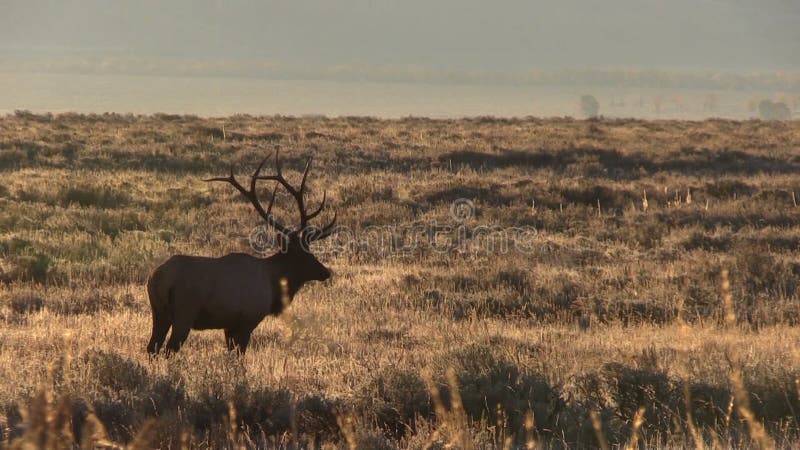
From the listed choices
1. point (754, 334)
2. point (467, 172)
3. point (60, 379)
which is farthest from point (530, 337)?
point (467, 172)

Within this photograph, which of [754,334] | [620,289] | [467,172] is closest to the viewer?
[754,334]

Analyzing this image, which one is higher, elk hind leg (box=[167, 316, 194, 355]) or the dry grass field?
elk hind leg (box=[167, 316, 194, 355])

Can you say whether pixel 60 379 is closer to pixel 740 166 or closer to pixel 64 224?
pixel 64 224

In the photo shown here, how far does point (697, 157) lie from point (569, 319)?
2244 centimetres

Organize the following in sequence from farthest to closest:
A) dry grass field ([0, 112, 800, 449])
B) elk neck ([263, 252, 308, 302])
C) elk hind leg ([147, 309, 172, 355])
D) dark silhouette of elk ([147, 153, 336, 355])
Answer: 1. elk neck ([263, 252, 308, 302])
2. elk hind leg ([147, 309, 172, 355])
3. dark silhouette of elk ([147, 153, 336, 355])
4. dry grass field ([0, 112, 800, 449])

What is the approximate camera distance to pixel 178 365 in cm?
801

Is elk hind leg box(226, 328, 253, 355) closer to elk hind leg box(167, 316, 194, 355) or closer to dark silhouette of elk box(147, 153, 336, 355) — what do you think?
dark silhouette of elk box(147, 153, 336, 355)

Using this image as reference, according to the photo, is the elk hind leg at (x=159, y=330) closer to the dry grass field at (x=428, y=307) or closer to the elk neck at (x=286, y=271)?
the dry grass field at (x=428, y=307)

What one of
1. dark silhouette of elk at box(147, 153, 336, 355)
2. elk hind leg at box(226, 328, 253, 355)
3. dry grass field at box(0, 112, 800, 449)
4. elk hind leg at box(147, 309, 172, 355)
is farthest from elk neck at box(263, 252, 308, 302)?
elk hind leg at box(147, 309, 172, 355)

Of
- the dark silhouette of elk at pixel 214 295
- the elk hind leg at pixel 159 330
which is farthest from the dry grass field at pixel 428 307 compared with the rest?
the dark silhouette of elk at pixel 214 295

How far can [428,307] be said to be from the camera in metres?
12.5

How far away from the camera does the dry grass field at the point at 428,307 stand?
22.5 ft

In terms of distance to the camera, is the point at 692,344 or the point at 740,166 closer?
the point at 692,344

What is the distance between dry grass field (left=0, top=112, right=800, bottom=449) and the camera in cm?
687
